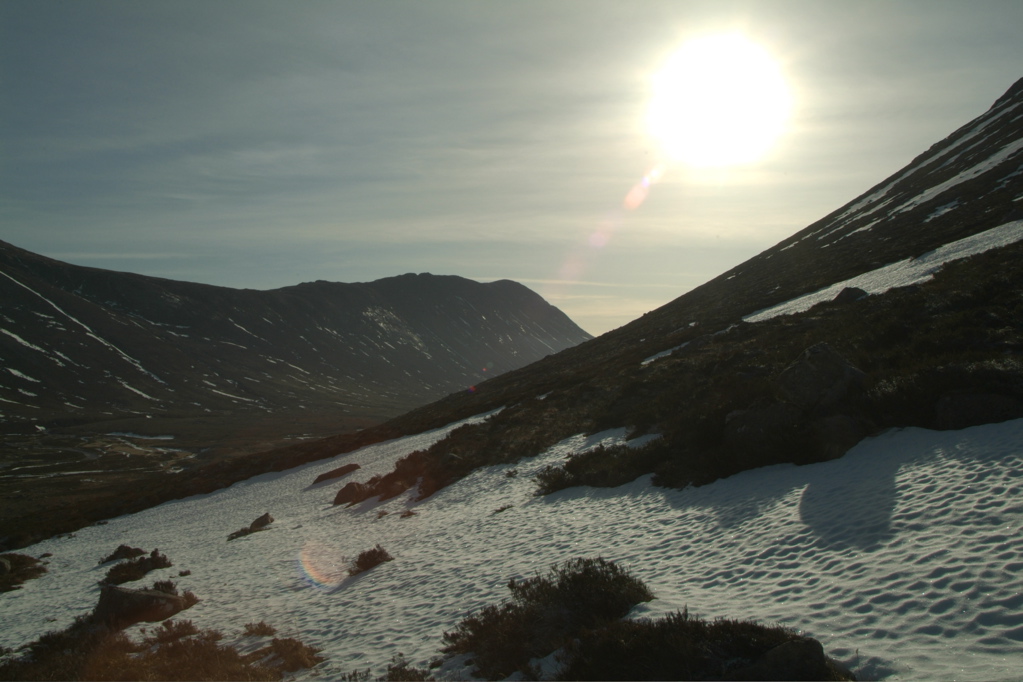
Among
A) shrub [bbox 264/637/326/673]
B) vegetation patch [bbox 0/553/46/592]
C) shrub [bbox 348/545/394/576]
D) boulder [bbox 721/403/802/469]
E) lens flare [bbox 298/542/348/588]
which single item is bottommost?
vegetation patch [bbox 0/553/46/592]

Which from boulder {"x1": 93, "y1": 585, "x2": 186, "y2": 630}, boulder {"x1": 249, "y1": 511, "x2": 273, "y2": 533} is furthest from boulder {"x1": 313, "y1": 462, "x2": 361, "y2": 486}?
boulder {"x1": 93, "y1": 585, "x2": 186, "y2": 630}

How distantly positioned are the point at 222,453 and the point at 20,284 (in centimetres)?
15542

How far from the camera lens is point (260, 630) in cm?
1256

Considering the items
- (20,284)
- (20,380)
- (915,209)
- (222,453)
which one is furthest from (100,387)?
(915,209)

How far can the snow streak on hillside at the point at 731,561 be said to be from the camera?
21.7 ft

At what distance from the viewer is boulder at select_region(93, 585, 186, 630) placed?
14445 millimetres

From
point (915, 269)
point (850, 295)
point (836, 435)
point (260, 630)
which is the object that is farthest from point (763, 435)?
point (915, 269)

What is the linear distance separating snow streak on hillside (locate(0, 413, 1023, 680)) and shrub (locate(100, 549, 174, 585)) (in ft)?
2.56

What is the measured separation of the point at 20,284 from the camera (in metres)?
199

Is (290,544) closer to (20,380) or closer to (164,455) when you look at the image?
(164,455)

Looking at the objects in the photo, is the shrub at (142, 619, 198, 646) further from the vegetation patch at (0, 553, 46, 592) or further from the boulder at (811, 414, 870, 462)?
the boulder at (811, 414, 870, 462)

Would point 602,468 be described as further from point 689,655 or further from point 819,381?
point 689,655

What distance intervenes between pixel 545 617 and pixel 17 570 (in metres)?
28.8

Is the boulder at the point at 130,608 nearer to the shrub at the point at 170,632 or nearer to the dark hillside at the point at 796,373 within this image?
the shrub at the point at 170,632
